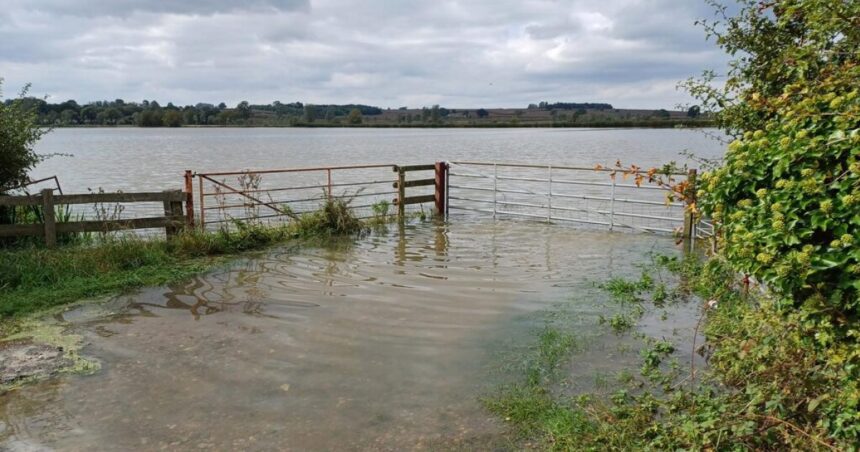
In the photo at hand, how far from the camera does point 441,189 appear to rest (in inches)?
567

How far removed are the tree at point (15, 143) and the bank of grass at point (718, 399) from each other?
8.93 metres

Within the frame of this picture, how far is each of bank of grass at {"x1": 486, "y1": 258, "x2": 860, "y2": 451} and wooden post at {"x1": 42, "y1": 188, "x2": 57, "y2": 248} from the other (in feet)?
25.0

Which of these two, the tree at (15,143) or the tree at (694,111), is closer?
the tree at (694,111)

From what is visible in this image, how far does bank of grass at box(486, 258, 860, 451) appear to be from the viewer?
10.0 feet

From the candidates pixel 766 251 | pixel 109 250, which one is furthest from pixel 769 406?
pixel 109 250

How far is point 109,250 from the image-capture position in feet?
28.5

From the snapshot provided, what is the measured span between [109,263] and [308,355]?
4.45m

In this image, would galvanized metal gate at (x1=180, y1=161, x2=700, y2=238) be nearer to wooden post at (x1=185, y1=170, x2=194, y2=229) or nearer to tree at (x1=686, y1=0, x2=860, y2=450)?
wooden post at (x1=185, y1=170, x2=194, y2=229)

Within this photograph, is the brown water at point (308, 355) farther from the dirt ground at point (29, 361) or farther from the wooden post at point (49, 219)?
the wooden post at point (49, 219)

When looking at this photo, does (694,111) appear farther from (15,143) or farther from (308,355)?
(15,143)

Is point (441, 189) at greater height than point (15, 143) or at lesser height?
lesser

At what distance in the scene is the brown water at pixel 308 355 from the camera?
13.4ft

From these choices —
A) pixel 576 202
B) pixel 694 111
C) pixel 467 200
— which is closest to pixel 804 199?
pixel 694 111

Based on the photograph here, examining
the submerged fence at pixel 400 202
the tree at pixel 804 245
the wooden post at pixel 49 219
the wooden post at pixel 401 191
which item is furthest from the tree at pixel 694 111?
the wooden post at pixel 49 219
